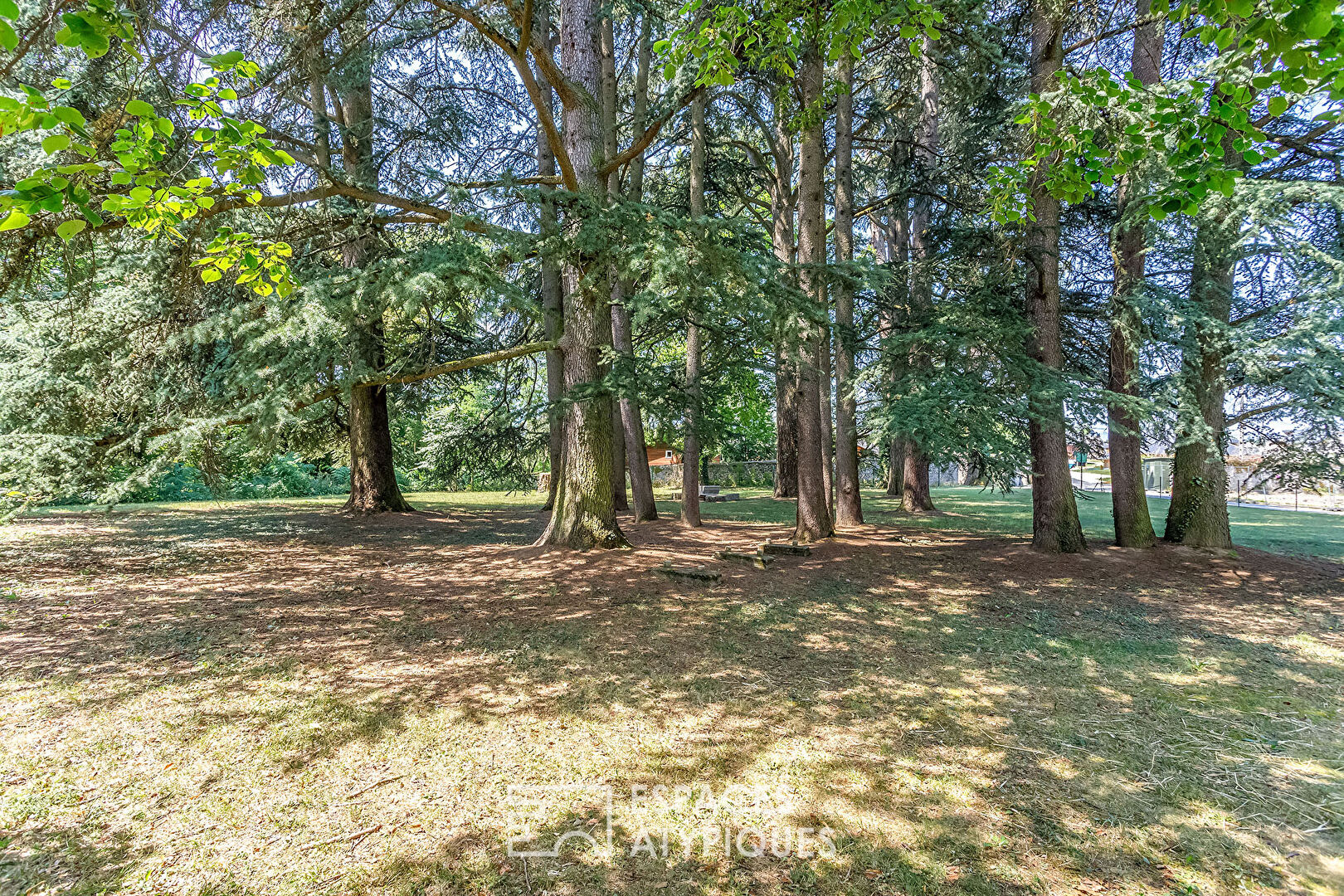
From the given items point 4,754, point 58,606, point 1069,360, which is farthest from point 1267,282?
point 58,606

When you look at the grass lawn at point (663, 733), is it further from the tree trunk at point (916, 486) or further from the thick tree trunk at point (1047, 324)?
the tree trunk at point (916, 486)

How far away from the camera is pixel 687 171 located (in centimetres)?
1282

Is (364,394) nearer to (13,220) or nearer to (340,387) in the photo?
(340,387)

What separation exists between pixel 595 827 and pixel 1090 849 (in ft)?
6.63

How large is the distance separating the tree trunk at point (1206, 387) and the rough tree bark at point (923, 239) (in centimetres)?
277

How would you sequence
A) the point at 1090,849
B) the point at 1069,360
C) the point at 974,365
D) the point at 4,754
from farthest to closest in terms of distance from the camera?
1. the point at 1069,360
2. the point at 974,365
3. the point at 4,754
4. the point at 1090,849

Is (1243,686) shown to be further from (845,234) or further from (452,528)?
(452,528)

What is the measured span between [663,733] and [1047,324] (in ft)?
23.6

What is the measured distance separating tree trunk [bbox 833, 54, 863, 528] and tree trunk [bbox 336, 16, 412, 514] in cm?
681

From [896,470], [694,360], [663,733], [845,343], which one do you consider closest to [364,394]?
[694,360]

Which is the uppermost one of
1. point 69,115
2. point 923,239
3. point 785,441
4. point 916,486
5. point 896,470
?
point 923,239

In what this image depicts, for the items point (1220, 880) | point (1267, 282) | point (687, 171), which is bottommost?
point (1220, 880)

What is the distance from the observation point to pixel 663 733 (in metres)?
3.26

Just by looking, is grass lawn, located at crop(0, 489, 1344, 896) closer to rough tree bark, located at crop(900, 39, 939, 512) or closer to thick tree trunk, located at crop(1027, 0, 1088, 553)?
thick tree trunk, located at crop(1027, 0, 1088, 553)
